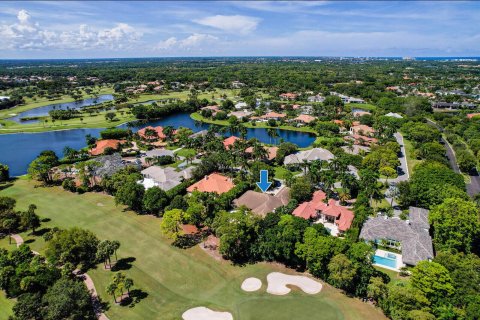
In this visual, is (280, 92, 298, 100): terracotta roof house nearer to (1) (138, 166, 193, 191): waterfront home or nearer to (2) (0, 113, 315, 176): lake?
(2) (0, 113, 315, 176): lake

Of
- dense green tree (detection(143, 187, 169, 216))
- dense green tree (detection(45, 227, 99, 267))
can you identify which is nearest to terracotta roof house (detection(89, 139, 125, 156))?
dense green tree (detection(143, 187, 169, 216))

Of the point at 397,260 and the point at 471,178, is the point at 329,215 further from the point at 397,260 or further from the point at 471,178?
the point at 471,178

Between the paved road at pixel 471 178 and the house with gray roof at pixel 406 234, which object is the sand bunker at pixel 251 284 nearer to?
the house with gray roof at pixel 406 234

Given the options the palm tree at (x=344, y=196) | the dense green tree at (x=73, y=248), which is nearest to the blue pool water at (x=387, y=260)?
the palm tree at (x=344, y=196)

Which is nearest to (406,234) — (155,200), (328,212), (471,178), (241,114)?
(328,212)

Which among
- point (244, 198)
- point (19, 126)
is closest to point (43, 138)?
point (19, 126)

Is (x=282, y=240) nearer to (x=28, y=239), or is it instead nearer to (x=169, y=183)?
(x=169, y=183)
